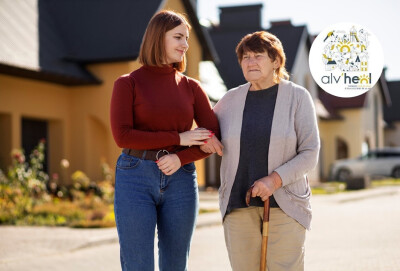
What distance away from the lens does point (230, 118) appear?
3943 mm

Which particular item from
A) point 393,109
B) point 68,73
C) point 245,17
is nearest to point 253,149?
point 68,73

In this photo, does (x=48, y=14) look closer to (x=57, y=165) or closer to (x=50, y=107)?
(x=50, y=107)

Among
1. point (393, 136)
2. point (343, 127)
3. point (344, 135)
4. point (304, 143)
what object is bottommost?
point (393, 136)

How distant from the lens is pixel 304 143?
3.80 m

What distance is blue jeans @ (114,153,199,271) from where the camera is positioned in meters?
3.65

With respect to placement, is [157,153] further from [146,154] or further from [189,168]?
[189,168]

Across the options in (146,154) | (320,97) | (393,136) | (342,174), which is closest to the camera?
(146,154)

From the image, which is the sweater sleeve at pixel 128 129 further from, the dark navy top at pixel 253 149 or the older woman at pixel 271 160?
the dark navy top at pixel 253 149

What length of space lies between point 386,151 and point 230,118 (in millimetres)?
28315

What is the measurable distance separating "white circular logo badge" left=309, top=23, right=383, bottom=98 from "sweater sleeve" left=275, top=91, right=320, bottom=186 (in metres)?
1.27

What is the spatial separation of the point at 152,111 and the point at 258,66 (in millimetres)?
665

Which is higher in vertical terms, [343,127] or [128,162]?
[128,162]

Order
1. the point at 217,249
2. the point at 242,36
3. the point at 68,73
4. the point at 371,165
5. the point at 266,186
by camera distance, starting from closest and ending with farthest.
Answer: the point at 266,186
the point at 217,249
the point at 68,73
the point at 242,36
the point at 371,165

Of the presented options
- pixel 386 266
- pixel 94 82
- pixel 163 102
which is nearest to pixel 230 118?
pixel 163 102
